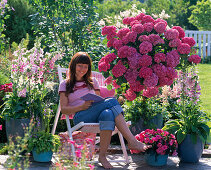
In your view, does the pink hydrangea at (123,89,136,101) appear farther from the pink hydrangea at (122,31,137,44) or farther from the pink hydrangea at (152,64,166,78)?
the pink hydrangea at (122,31,137,44)

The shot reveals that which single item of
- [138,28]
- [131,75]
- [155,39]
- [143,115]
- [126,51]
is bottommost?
[143,115]

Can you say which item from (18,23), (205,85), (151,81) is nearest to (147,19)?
(151,81)

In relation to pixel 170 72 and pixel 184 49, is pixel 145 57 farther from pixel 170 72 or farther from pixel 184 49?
pixel 184 49

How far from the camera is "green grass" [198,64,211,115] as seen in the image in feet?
23.0

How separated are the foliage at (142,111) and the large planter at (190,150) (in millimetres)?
551

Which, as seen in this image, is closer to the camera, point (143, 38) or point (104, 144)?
point (104, 144)

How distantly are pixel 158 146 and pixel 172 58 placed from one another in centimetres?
94

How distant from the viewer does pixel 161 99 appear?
561 centimetres

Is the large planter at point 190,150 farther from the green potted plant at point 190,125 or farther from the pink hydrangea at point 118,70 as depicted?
the pink hydrangea at point 118,70

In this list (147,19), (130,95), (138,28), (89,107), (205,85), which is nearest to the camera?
(89,107)

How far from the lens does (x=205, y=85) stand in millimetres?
8719

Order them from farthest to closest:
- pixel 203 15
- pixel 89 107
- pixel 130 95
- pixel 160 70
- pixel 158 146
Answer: pixel 203 15 → pixel 130 95 → pixel 160 70 → pixel 89 107 → pixel 158 146

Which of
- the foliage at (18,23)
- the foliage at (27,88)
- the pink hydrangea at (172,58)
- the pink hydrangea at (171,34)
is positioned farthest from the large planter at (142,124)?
the foliage at (18,23)

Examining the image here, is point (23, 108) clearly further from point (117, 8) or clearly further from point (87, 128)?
point (117, 8)
